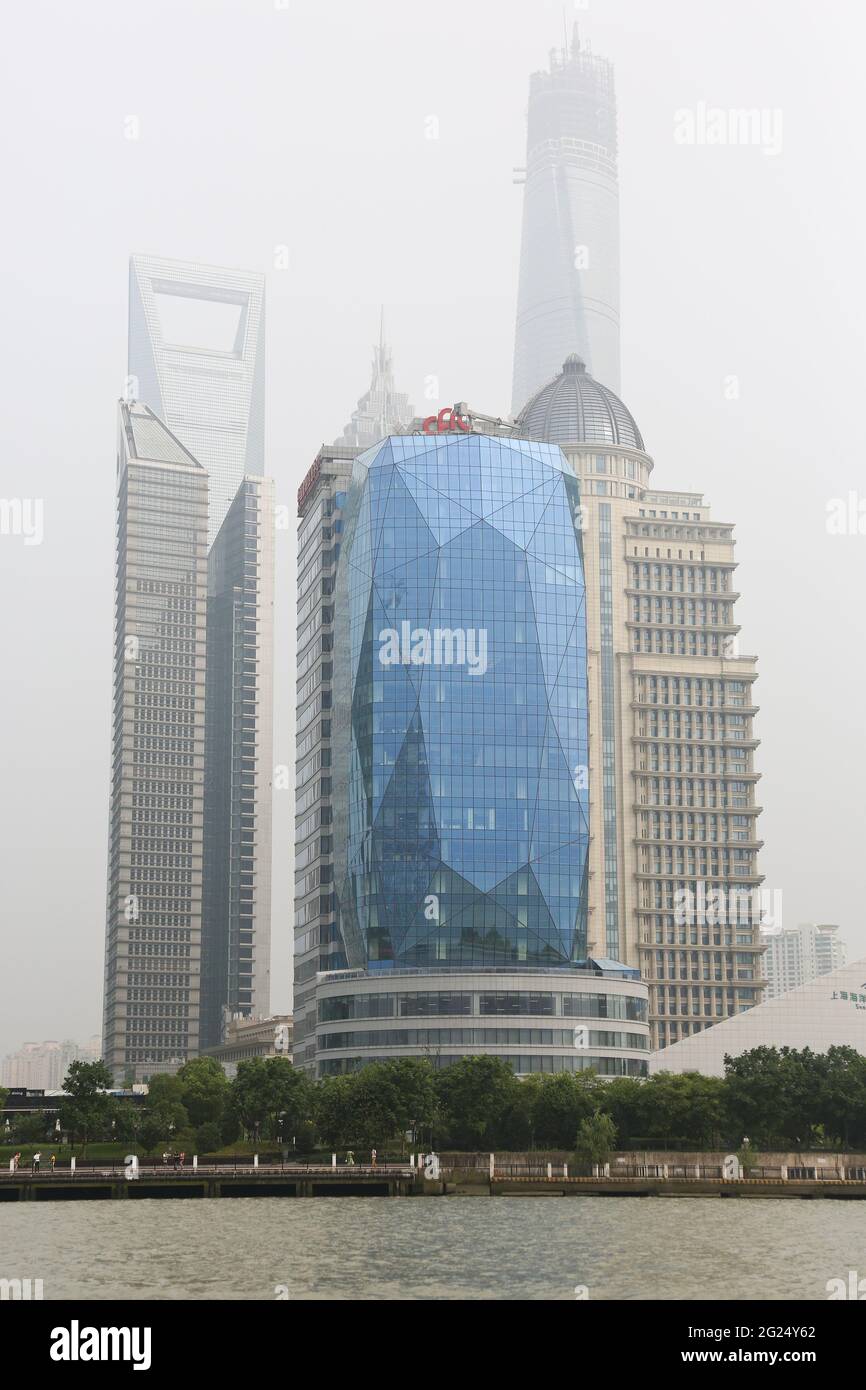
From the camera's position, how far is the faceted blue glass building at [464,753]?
192000mm

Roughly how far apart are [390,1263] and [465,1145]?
75.7 m

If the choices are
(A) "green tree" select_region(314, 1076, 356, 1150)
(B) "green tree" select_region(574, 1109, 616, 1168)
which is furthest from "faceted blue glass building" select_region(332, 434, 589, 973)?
(B) "green tree" select_region(574, 1109, 616, 1168)

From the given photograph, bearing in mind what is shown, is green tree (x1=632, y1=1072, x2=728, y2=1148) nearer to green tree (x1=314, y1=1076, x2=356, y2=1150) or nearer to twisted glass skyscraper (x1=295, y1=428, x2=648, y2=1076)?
green tree (x1=314, y1=1076, x2=356, y2=1150)

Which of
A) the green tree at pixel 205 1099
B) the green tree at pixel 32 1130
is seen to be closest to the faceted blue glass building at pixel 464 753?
the green tree at pixel 205 1099

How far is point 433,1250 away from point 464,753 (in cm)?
11312

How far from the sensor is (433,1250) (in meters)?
82.5

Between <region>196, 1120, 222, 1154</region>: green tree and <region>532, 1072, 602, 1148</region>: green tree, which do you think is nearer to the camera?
<region>532, 1072, 602, 1148</region>: green tree

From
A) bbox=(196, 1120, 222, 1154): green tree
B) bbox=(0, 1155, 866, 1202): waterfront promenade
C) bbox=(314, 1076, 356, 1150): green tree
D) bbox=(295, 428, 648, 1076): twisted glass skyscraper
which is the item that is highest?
bbox=(295, 428, 648, 1076): twisted glass skyscraper

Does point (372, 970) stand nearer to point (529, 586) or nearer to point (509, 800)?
point (509, 800)

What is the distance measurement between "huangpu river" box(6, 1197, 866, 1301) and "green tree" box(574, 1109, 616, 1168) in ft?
64.4

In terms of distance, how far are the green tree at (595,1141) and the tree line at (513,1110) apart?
63.2 inches

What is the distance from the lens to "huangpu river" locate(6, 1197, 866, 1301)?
68812 mm

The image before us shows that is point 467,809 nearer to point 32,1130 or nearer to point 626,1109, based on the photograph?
Answer: point 626,1109
